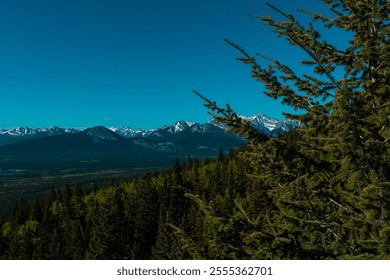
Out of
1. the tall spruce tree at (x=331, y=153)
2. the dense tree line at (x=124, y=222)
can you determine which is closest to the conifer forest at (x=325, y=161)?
the tall spruce tree at (x=331, y=153)

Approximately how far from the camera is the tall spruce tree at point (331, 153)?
18.9 ft

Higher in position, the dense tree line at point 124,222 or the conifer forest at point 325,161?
the conifer forest at point 325,161

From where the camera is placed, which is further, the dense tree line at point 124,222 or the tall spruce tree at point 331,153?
the dense tree line at point 124,222

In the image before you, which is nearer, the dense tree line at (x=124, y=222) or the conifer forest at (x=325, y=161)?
the conifer forest at (x=325, y=161)

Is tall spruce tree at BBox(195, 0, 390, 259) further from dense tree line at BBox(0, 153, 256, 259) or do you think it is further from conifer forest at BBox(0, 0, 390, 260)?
dense tree line at BBox(0, 153, 256, 259)

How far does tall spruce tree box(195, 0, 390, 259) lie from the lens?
18.9 ft

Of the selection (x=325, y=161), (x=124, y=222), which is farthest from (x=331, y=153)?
(x=124, y=222)

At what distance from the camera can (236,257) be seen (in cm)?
724

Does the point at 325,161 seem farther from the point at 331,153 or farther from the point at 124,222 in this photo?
the point at 124,222

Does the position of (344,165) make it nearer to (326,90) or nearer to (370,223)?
(370,223)

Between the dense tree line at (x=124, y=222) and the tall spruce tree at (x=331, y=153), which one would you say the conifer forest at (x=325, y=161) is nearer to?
the tall spruce tree at (x=331, y=153)

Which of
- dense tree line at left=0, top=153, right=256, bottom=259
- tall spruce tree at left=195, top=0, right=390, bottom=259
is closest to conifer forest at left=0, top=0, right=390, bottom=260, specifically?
tall spruce tree at left=195, top=0, right=390, bottom=259

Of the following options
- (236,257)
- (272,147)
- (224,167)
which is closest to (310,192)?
(272,147)
